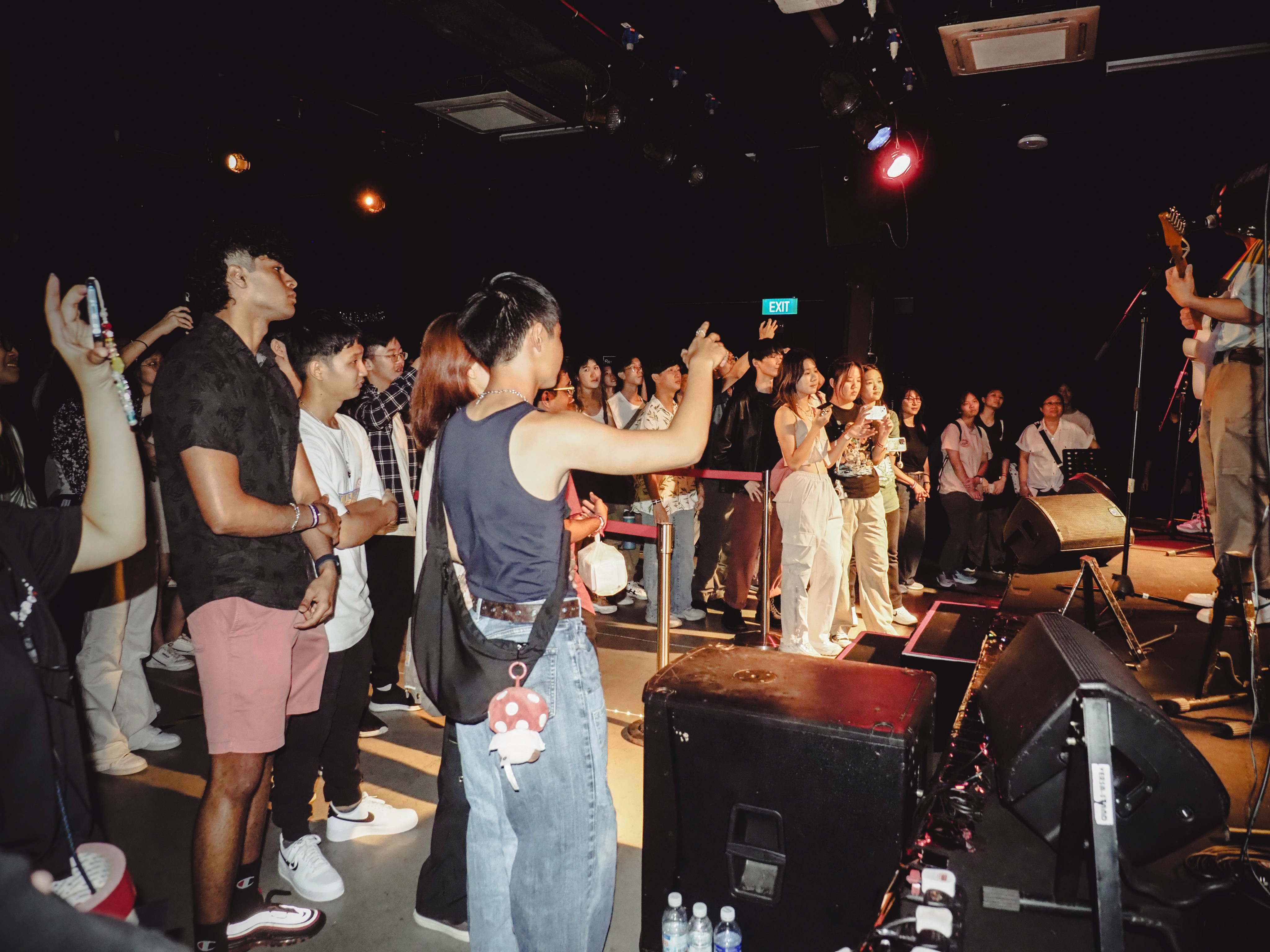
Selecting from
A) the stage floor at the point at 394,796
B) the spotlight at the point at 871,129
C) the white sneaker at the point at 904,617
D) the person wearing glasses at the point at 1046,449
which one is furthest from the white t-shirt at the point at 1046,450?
the spotlight at the point at 871,129

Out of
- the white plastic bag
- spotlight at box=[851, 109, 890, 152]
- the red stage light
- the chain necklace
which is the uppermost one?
spotlight at box=[851, 109, 890, 152]

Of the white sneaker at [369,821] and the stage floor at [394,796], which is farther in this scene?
the white sneaker at [369,821]

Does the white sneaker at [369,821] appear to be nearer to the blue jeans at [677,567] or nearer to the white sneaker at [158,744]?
the white sneaker at [158,744]

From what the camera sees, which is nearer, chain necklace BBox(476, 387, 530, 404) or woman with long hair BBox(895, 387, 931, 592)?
chain necklace BBox(476, 387, 530, 404)

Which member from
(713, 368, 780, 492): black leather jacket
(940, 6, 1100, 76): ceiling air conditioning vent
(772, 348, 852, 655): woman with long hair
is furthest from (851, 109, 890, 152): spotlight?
(772, 348, 852, 655): woman with long hair

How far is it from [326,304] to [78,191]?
2.89m

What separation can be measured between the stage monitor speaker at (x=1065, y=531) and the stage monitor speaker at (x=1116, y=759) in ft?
7.90

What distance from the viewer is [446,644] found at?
164 centimetres

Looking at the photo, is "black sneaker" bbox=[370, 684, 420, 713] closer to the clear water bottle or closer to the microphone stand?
the clear water bottle

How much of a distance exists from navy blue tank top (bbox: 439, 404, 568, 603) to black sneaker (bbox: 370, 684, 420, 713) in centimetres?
249

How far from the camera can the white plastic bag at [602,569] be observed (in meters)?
2.66

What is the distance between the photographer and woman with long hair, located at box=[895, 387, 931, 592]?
6.09 meters

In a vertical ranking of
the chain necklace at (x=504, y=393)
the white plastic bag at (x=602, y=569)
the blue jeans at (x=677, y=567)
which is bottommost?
the blue jeans at (x=677, y=567)

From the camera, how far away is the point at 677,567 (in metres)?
5.41
